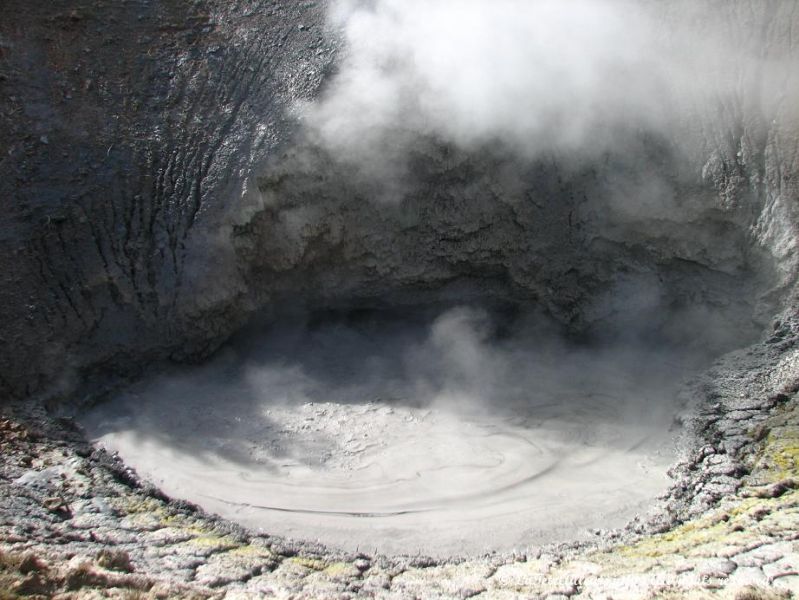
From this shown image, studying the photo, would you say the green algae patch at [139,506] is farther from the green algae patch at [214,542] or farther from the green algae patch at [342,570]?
the green algae patch at [342,570]

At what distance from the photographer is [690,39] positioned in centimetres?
589

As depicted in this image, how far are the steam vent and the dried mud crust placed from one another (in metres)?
0.05

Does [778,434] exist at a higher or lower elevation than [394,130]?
lower

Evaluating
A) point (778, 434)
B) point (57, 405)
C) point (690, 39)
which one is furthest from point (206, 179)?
point (778, 434)

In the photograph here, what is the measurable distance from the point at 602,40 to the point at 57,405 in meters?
4.77

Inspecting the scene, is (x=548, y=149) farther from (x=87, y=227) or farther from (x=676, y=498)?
(x=87, y=227)

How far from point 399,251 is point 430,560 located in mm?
2630

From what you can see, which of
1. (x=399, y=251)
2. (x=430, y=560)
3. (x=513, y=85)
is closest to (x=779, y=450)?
(x=430, y=560)

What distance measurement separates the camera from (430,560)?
413 centimetres

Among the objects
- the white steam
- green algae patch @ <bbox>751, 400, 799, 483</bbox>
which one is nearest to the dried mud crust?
green algae patch @ <bbox>751, 400, 799, 483</bbox>

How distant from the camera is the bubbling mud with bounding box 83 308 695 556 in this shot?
455cm

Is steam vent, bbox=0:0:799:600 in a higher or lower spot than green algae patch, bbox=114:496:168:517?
higher

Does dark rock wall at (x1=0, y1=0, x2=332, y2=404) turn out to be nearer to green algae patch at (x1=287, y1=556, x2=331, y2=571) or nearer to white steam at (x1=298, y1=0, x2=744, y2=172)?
white steam at (x1=298, y1=0, x2=744, y2=172)

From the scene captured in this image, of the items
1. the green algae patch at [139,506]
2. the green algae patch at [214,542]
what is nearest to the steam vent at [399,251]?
the green algae patch at [139,506]
